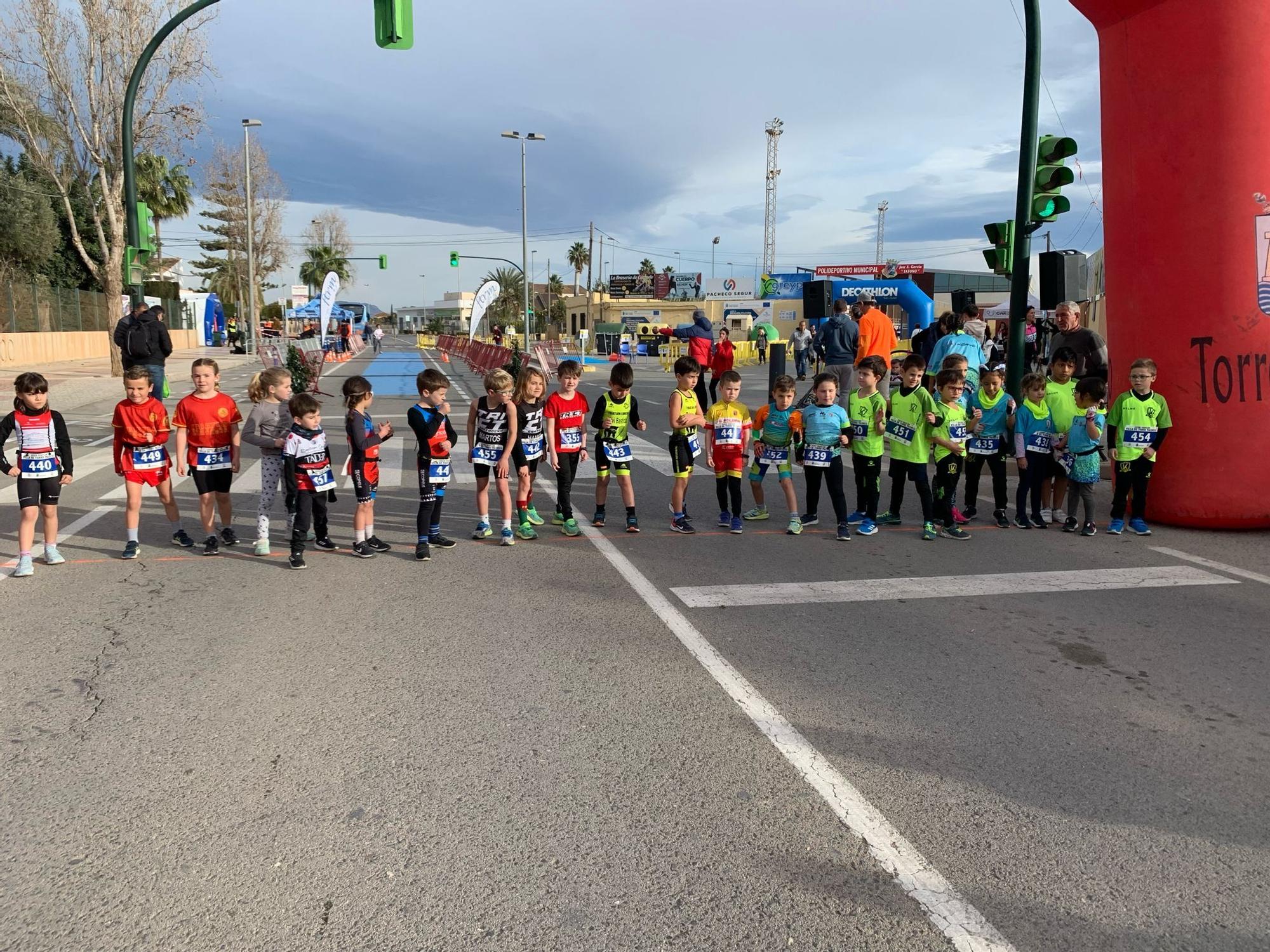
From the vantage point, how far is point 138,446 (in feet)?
21.9

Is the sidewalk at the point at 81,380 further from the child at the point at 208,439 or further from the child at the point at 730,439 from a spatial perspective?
the child at the point at 730,439

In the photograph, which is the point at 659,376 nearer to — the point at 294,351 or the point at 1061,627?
the point at 294,351

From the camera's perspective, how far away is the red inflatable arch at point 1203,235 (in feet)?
24.2

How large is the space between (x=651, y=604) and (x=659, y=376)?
84.8 feet

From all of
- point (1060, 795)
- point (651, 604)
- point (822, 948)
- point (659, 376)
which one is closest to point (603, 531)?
point (651, 604)

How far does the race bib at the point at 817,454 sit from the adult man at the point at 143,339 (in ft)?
28.4

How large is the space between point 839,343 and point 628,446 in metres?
5.71

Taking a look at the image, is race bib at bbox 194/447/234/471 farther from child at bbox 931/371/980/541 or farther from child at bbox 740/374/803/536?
child at bbox 931/371/980/541

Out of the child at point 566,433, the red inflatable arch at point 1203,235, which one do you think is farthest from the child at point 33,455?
the red inflatable arch at point 1203,235

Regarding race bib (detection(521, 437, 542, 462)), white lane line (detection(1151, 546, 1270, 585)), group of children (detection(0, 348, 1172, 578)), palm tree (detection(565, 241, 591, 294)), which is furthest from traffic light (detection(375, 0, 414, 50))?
palm tree (detection(565, 241, 591, 294))

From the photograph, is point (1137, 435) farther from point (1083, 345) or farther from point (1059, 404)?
point (1083, 345)

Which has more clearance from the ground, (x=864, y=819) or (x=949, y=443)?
(x=949, y=443)

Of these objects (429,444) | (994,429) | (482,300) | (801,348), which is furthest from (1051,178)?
(482,300)

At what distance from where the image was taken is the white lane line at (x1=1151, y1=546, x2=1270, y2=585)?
20.5 ft
